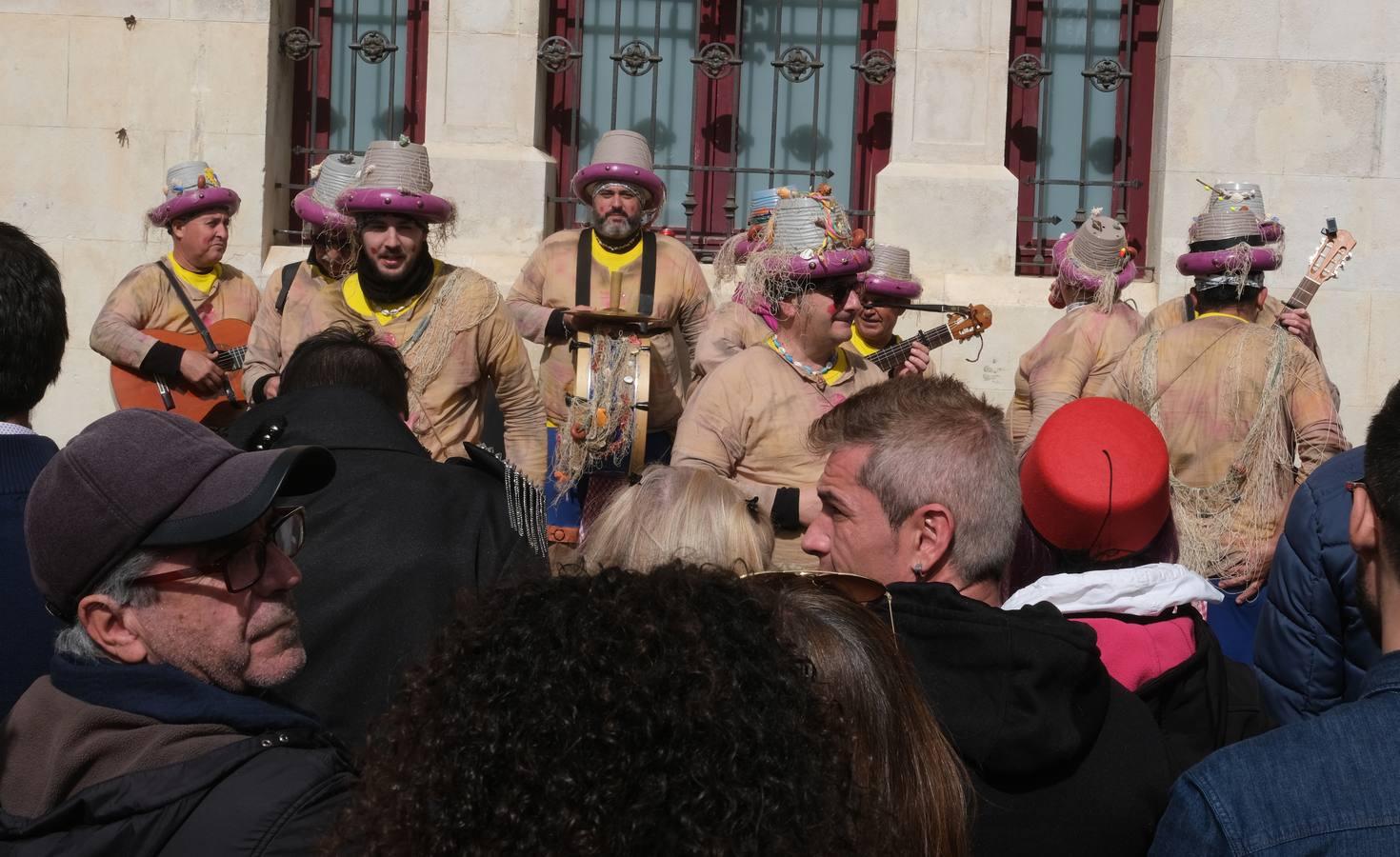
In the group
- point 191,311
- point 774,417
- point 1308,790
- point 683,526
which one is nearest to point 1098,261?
point 774,417

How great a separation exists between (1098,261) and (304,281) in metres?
3.69

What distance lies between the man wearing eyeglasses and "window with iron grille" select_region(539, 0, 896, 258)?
Result: 290 inches

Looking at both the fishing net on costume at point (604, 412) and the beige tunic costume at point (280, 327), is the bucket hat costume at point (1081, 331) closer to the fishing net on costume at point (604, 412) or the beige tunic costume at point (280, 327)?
the fishing net on costume at point (604, 412)

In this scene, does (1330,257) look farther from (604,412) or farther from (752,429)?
(752,429)

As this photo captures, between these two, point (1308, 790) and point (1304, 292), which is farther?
point (1304, 292)

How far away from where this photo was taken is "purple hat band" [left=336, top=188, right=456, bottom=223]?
18.7ft

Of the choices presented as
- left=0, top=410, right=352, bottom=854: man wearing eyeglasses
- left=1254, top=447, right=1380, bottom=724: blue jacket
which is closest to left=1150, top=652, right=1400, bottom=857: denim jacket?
left=0, top=410, right=352, bottom=854: man wearing eyeglasses

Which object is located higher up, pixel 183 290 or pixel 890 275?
pixel 890 275

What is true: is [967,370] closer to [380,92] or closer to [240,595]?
[380,92]

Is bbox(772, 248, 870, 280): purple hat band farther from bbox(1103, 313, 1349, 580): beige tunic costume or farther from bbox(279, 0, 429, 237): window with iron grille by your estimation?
bbox(279, 0, 429, 237): window with iron grille

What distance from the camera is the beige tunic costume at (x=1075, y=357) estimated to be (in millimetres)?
6750

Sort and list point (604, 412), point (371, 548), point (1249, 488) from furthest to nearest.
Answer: point (604, 412), point (1249, 488), point (371, 548)

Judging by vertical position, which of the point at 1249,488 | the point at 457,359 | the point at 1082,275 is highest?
the point at 1082,275

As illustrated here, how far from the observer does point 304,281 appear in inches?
239
